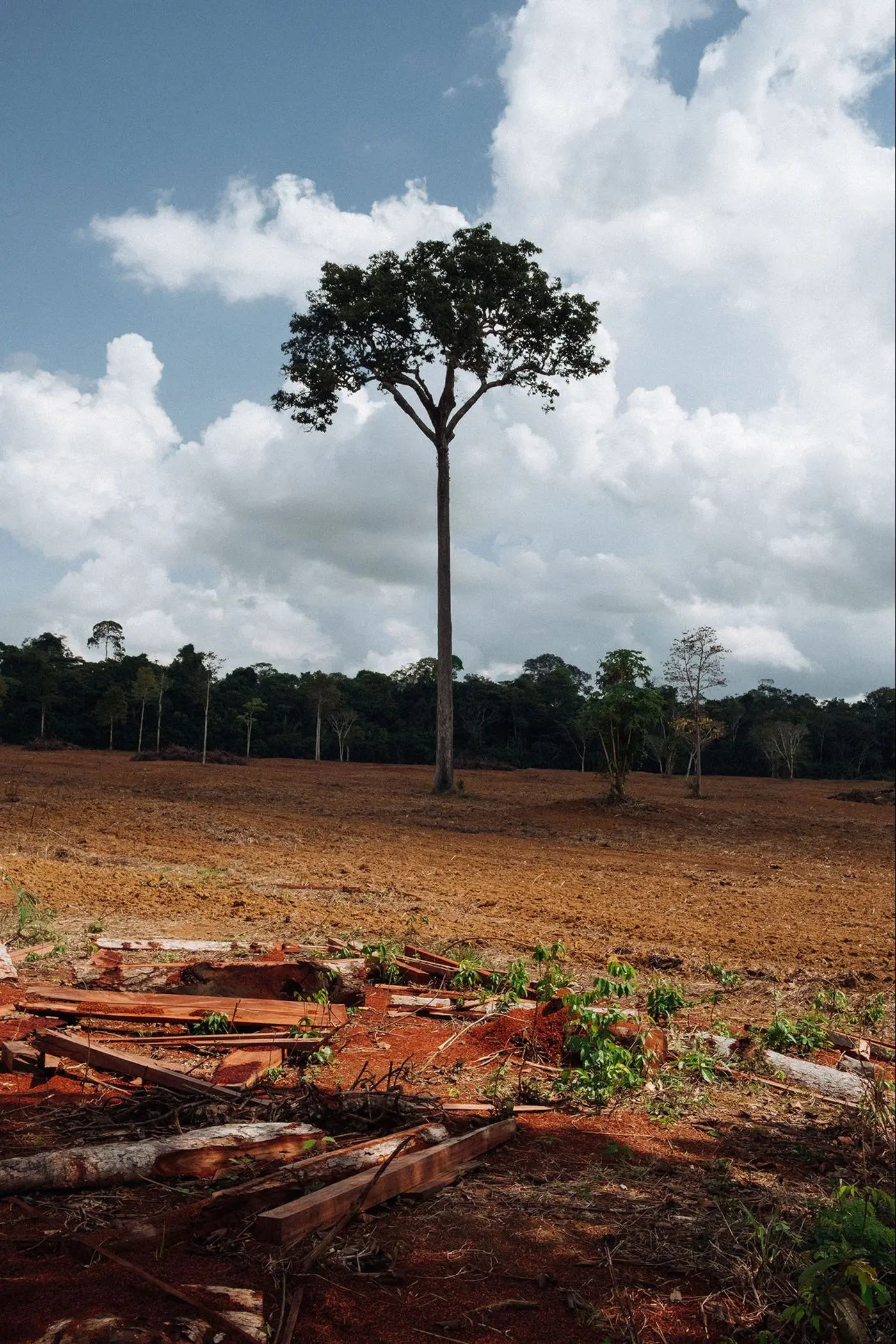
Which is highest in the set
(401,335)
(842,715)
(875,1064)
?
(401,335)

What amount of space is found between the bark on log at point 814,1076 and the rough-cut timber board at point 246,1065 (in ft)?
9.03

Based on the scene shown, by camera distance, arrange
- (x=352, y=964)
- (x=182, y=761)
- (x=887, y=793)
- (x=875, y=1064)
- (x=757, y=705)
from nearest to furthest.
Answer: (x=875, y=1064) < (x=352, y=964) < (x=887, y=793) < (x=182, y=761) < (x=757, y=705)

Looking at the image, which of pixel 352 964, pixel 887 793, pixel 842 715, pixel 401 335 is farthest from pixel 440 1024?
pixel 842 715

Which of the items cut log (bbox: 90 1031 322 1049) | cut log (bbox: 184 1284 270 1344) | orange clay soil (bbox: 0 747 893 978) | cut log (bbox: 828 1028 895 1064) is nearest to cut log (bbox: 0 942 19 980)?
cut log (bbox: 90 1031 322 1049)

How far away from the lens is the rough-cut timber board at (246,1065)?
4570 millimetres

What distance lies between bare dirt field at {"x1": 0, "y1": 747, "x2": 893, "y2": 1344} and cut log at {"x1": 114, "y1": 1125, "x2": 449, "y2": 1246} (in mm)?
58

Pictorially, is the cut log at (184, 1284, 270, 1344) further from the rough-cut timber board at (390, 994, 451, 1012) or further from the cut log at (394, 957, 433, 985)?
the cut log at (394, 957, 433, 985)

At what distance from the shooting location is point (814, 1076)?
5492 mm

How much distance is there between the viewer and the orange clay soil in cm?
920

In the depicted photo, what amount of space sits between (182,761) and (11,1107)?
123 feet

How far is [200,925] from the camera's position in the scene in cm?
866

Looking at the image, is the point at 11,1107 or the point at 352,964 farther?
the point at 352,964

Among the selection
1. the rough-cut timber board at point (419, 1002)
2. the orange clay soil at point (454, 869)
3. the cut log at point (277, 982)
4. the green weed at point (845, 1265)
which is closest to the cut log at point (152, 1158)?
the green weed at point (845, 1265)

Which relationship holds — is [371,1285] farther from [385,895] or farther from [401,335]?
[401,335]
